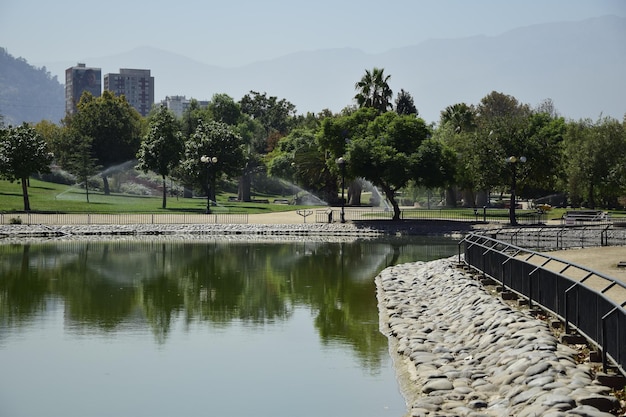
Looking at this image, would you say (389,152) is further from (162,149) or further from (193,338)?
(193,338)

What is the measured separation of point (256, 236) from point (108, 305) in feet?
93.2

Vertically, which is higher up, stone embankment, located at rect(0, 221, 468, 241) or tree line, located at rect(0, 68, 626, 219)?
tree line, located at rect(0, 68, 626, 219)

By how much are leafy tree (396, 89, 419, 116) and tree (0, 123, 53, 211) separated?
171 feet

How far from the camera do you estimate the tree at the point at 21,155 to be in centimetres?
6931

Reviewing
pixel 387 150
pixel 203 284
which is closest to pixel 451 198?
pixel 387 150

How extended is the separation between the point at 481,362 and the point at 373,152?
41.9m

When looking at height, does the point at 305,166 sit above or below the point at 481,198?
above

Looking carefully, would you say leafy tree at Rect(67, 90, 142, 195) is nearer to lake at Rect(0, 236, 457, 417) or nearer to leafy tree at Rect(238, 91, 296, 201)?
leafy tree at Rect(238, 91, 296, 201)

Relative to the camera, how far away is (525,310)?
67.9 feet

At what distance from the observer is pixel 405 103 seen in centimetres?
11175

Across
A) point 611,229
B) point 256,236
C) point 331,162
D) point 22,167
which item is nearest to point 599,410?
point 611,229

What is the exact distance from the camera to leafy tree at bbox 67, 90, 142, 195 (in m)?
105

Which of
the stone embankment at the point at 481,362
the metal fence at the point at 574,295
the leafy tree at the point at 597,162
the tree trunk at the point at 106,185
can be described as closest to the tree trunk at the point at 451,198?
the leafy tree at the point at 597,162

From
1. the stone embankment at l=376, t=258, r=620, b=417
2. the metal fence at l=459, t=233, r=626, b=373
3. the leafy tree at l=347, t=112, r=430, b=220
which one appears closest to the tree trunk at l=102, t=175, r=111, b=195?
the leafy tree at l=347, t=112, r=430, b=220
